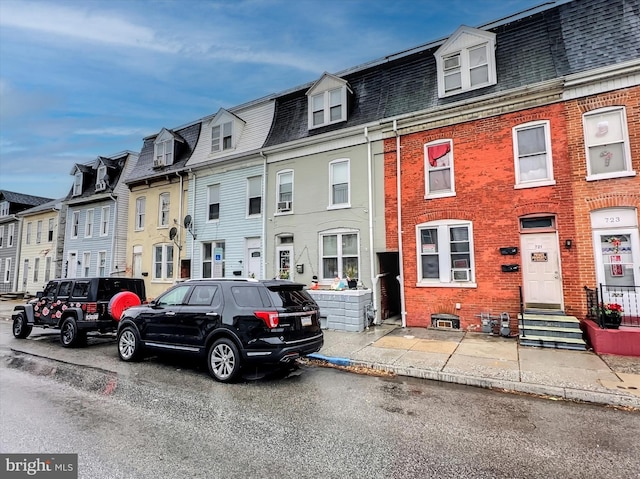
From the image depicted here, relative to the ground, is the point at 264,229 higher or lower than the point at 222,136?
lower

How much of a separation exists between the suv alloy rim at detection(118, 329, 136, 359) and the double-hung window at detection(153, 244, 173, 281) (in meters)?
10.5

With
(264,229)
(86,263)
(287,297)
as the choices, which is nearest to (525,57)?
(287,297)

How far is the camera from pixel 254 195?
51.1ft

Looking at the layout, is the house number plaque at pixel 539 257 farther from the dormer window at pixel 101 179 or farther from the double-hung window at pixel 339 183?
the dormer window at pixel 101 179

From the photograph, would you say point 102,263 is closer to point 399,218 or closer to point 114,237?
point 114,237

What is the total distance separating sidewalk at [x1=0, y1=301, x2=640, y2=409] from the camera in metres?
5.74

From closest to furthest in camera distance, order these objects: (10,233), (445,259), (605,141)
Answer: (605,141) → (445,259) → (10,233)

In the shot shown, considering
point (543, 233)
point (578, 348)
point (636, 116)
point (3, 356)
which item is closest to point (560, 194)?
point (543, 233)

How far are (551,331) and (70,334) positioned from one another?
12.5m

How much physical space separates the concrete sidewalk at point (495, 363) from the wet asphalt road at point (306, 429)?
1.18 ft

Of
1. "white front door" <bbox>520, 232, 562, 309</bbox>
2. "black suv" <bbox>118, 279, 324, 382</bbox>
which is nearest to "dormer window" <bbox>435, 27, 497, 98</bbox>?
"white front door" <bbox>520, 232, 562, 309</bbox>

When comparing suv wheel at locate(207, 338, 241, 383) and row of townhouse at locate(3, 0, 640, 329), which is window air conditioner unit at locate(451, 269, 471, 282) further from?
suv wheel at locate(207, 338, 241, 383)

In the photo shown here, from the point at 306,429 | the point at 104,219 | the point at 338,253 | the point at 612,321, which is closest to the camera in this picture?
the point at 306,429

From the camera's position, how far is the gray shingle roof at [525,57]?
9.65m
